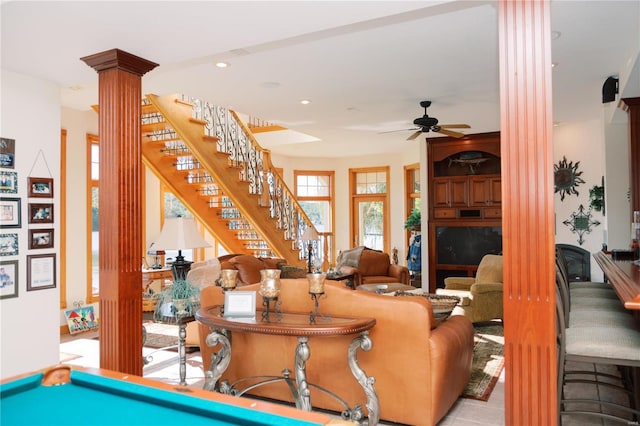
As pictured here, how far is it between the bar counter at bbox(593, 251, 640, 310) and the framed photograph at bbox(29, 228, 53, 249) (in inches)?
154

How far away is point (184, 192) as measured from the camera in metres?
7.68

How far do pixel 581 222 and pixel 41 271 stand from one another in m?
7.43

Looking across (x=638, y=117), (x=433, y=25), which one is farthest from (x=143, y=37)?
(x=638, y=117)

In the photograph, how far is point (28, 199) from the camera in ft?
12.4

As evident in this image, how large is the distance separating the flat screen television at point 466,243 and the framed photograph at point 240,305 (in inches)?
231

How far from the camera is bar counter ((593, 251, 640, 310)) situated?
2159mm

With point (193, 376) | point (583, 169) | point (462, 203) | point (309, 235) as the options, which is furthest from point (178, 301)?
point (583, 169)

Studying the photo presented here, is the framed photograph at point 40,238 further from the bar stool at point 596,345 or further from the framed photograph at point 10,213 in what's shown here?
the bar stool at point 596,345

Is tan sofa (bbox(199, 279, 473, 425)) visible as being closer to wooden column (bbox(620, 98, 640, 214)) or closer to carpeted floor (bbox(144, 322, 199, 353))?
carpeted floor (bbox(144, 322, 199, 353))

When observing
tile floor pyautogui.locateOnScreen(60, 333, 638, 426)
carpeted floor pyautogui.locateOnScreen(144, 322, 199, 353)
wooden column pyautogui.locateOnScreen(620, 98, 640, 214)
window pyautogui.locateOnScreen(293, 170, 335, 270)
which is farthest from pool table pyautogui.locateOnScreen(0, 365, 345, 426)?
window pyautogui.locateOnScreen(293, 170, 335, 270)

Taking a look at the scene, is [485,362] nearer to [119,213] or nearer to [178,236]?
[178,236]

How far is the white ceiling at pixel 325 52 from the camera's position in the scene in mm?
2805

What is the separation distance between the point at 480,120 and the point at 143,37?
18.2ft

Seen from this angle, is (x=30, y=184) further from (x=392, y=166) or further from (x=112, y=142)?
(x=392, y=166)
